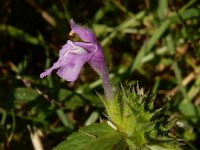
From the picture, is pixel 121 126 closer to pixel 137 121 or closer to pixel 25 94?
pixel 137 121

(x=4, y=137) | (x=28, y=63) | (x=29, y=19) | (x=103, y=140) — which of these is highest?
(x=29, y=19)

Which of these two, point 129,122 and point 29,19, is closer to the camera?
point 129,122

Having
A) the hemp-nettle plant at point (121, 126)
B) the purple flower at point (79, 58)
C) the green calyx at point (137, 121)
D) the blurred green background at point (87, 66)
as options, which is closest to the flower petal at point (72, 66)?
the purple flower at point (79, 58)

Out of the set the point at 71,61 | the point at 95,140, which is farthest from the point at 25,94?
the point at 71,61

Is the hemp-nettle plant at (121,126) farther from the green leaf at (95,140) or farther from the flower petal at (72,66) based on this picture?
the flower petal at (72,66)

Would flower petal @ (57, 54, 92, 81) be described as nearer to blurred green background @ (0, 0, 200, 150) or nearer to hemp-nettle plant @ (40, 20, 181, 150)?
hemp-nettle plant @ (40, 20, 181, 150)

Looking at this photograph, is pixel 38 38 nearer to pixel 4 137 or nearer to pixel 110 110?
pixel 4 137

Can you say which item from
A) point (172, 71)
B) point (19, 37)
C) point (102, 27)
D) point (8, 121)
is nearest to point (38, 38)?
point (19, 37)
